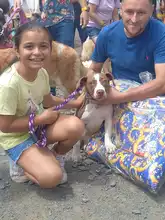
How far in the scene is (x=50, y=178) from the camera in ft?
9.12

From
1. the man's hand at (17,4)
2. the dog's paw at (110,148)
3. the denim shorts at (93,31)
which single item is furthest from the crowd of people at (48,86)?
the denim shorts at (93,31)

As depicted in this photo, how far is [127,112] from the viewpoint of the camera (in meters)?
3.25

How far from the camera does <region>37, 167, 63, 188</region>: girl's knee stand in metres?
2.78

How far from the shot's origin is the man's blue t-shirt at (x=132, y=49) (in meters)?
3.28

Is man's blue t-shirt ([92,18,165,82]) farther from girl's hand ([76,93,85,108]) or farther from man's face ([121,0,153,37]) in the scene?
girl's hand ([76,93,85,108])

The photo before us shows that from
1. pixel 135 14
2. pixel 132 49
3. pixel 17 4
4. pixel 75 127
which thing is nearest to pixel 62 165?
pixel 75 127

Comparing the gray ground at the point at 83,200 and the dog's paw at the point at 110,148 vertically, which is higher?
the dog's paw at the point at 110,148

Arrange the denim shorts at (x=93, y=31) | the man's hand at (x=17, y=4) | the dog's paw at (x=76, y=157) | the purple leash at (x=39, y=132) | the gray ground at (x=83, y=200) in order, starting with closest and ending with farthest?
the gray ground at (x=83, y=200), the purple leash at (x=39, y=132), the dog's paw at (x=76, y=157), the man's hand at (x=17, y=4), the denim shorts at (x=93, y=31)

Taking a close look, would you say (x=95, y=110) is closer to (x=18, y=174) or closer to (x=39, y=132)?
(x=39, y=132)

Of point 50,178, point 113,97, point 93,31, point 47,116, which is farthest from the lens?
point 93,31

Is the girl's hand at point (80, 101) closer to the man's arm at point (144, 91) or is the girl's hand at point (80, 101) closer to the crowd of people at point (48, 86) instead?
the crowd of people at point (48, 86)

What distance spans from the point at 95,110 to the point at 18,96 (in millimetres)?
843

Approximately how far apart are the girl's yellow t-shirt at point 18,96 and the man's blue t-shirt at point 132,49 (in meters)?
0.74

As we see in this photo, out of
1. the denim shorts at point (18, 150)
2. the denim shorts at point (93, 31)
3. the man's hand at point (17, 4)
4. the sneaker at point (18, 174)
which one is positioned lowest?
the sneaker at point (18, 174)
